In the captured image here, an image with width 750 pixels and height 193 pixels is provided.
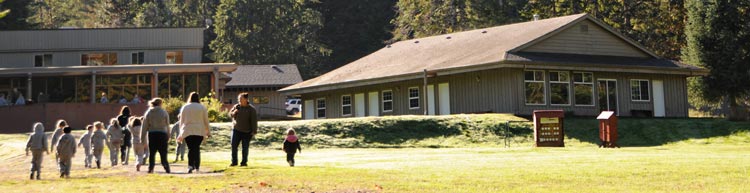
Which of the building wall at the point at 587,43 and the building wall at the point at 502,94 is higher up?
the building wall at the point at 587,43

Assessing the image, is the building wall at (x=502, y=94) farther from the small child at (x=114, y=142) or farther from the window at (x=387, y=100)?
the small child at (x=114, y=142)

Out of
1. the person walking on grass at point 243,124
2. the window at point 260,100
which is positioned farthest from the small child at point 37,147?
the window at point 260,100

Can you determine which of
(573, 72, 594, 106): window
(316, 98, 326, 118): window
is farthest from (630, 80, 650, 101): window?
(316, 98, 326, 118): window

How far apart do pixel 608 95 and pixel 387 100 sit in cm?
970

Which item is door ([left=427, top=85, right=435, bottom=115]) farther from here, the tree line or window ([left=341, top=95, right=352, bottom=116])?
the tree line

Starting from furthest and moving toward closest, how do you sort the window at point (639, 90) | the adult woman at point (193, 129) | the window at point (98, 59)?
the window at point (98, 59) < the window at point (639, 90) < the adult woman at point (193, 129)

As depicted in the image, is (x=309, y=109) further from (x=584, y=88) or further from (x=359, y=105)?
(x=584, y=88)

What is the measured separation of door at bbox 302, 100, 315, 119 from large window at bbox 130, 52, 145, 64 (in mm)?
9123

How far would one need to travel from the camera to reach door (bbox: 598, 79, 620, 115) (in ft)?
146

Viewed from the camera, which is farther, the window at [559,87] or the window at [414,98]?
the window at [414,98]

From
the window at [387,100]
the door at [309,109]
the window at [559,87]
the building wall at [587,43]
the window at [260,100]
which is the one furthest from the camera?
the window at [260,100]

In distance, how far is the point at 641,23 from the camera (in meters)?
65.3

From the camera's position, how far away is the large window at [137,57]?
5734 centimetres

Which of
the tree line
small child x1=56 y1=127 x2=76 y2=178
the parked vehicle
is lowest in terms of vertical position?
small child x1=56 y1=127 x2=76 y2=178
